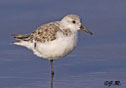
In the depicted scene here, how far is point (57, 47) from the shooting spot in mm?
24234

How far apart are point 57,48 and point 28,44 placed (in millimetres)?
1668

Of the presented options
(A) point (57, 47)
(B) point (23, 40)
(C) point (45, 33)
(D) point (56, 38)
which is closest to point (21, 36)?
(B) point (23, 40)

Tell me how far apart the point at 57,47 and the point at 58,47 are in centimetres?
4

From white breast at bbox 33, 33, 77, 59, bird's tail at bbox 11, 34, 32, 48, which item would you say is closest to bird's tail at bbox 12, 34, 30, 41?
bird's tail at bbox 11, 34, 32, 48

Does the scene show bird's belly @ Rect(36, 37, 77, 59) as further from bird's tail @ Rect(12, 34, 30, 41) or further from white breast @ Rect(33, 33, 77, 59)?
bird's tail @ Rect(12, 34, 30, 41)

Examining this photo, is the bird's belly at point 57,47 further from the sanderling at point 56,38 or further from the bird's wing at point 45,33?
the bird's wing at point 45,33

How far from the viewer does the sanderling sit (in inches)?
956

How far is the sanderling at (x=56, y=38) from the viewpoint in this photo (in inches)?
956

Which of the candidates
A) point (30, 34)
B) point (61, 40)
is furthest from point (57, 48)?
point (30, 34)

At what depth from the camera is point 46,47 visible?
80.3ft

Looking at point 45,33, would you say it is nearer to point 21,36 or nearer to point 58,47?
point 58,47

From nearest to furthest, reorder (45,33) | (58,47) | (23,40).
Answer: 1. (58,47)
2. (45,33)
3. (23,40)

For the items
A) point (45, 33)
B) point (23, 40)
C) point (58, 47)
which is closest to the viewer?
point (58, 47)

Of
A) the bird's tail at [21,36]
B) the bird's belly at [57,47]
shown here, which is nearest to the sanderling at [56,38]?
the bird's belly at [57,47]
